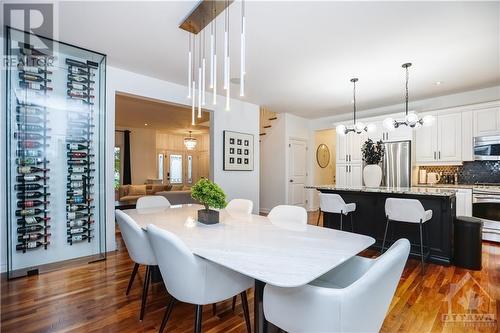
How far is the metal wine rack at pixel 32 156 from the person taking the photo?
2752mm

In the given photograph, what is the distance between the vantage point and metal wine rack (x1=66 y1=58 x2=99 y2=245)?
3.09 m

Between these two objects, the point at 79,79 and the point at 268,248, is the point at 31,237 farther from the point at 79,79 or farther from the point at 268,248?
the point at 268,248

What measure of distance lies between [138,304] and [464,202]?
15.9 feet

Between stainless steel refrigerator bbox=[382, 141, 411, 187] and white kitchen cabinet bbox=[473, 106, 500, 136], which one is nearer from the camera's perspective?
white kitchen cabinet bbox=[473, 106, 500, 136]

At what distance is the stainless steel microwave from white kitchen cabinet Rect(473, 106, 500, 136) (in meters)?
0.09

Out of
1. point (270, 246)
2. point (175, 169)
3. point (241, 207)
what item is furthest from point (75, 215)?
point (175, 169)

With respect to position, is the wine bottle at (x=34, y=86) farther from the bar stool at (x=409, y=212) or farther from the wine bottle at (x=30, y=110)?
the bar stool at (x=409, y=212)

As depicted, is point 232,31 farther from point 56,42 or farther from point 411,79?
point 411,79

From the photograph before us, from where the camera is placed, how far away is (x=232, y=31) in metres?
2.55

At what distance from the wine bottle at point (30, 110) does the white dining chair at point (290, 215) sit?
→ 2870mm

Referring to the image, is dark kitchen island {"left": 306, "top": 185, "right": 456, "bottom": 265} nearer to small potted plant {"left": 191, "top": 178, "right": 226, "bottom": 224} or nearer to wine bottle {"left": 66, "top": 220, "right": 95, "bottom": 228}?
small potted plant {"left": 191, "top": 178, "right": 226, "bottom": 224}

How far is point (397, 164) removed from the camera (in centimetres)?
493

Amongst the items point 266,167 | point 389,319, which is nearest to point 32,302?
point 389,319

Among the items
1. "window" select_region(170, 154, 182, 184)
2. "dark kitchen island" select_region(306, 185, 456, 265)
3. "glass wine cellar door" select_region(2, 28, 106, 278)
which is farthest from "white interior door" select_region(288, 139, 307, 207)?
"window" select_region(170, 154, 182, 184)
